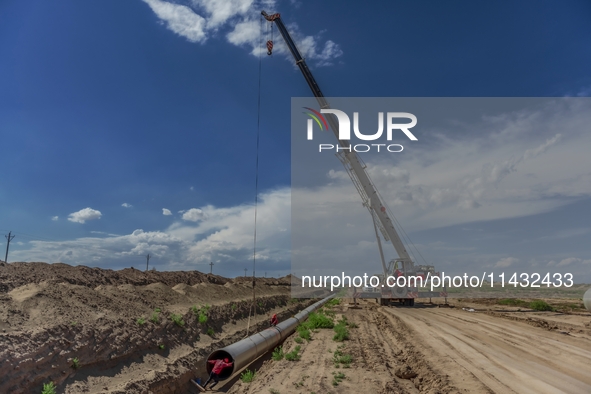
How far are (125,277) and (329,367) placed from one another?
668 inches

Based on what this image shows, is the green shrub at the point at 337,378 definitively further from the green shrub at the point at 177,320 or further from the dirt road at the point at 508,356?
the green shrub at the point at 177,320

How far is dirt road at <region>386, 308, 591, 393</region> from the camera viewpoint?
32.3 feet

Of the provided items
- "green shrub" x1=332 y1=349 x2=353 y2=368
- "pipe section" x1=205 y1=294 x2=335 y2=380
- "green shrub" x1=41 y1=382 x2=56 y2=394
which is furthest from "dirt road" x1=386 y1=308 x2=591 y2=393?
"green shrub" x1=41 y1=382 x2=56 y2=394

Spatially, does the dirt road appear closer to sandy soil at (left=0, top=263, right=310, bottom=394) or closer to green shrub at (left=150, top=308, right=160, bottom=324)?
sandy soil at (left=0, top=263, right=310, bottom=394)

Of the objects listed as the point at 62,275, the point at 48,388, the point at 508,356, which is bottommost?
the point at 48,388

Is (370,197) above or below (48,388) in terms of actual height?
above

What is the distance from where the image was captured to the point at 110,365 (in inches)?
513

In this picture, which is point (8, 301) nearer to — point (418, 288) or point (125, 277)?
point (125, 277)

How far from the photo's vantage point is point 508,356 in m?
12.9

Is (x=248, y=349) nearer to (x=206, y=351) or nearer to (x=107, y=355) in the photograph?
(x=206, y=351)

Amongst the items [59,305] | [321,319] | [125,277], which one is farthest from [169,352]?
[125,277]

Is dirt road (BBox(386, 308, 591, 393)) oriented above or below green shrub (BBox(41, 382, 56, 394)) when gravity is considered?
above

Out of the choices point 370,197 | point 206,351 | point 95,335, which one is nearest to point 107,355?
point 95,335

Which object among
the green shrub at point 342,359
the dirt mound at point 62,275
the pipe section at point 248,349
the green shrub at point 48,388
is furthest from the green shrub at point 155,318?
the green shrub at point 342,359
